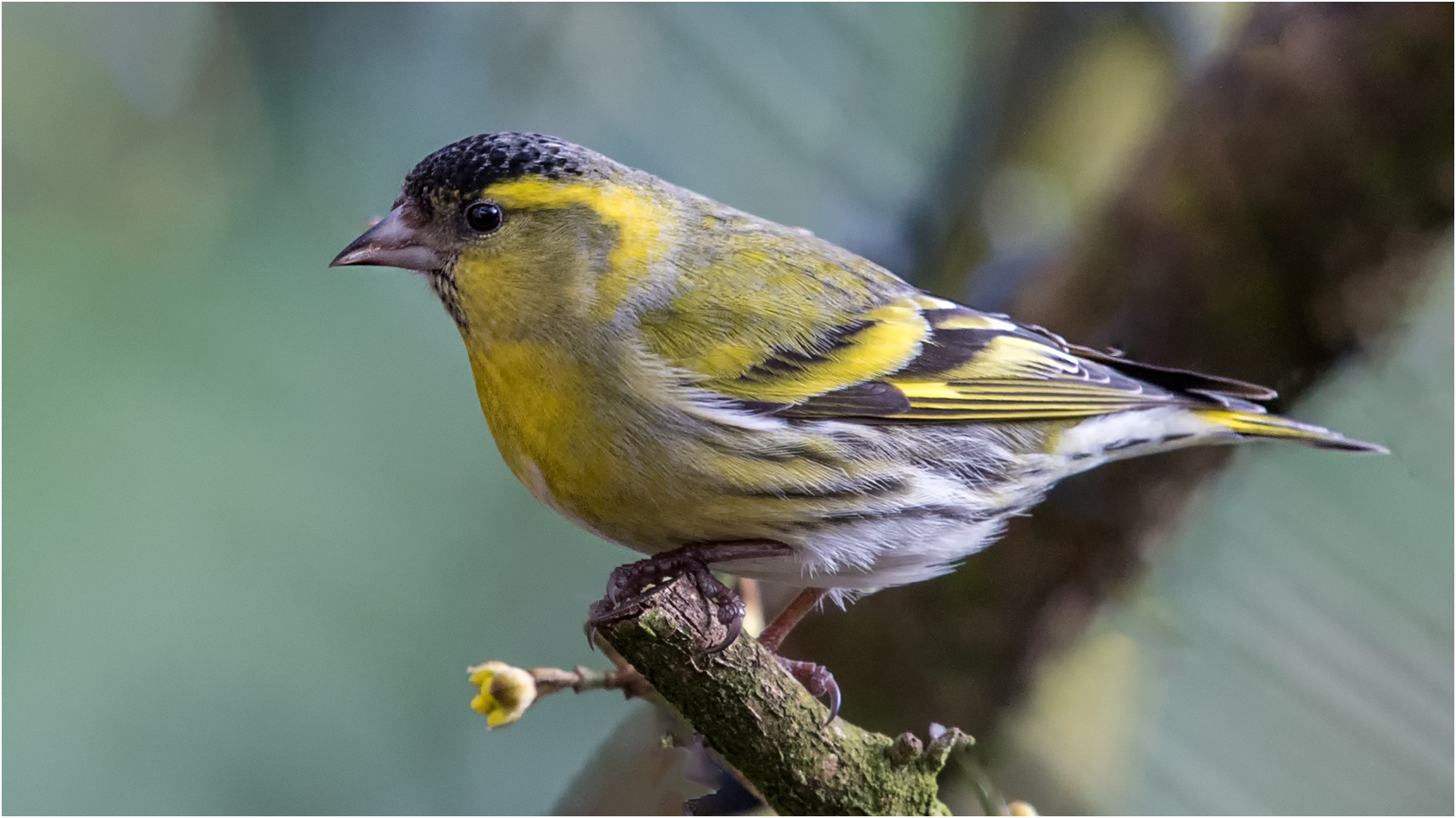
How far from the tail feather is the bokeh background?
64cm

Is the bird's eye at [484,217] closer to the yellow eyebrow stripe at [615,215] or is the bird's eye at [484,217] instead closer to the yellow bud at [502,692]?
the yellow eyebrow stripe at [615,215]

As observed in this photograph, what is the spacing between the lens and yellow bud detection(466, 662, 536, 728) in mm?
1500

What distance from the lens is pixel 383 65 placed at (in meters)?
2.37

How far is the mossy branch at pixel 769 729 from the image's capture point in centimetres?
129

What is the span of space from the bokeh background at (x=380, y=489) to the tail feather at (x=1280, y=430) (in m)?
0.64

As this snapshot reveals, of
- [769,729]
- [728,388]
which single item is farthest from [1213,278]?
[769,729]

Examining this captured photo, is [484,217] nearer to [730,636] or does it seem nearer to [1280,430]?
[730,636]

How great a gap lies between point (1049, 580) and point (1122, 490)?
272mm

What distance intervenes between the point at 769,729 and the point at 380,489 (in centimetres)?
123

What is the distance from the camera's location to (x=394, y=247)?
5.11 feet

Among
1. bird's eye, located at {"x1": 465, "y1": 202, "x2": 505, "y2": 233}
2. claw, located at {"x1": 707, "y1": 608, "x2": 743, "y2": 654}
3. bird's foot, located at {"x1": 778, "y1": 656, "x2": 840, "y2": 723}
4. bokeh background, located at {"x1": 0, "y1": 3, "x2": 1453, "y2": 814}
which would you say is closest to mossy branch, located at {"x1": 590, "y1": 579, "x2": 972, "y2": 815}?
claw, located at {"x1": 707, "y1": 608, "x2": 743, "y2": 654}

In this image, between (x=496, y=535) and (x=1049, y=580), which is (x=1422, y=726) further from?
(x=496, y=535)

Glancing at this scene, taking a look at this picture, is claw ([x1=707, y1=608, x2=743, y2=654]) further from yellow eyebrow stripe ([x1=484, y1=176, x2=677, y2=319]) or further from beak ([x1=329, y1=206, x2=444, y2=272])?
beak ([x1=329, y1=206, x2=444, y2=272])

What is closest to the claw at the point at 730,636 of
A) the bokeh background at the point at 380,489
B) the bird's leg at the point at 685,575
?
the bird's leg at the point at 685,575
